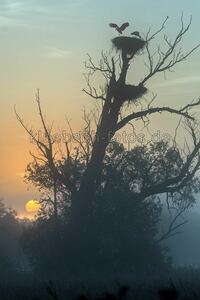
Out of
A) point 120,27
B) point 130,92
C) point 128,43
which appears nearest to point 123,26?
point 120,27

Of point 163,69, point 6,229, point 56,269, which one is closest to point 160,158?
point 163,69

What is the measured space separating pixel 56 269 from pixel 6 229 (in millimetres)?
42542

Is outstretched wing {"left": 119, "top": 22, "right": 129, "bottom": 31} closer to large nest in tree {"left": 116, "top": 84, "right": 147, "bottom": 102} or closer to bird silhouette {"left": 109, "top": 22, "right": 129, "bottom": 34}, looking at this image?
Answer: bird silhouette {"left": 109, "top": 22, "right": 129, "bottom": 34}

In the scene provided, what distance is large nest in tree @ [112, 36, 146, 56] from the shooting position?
42.8m

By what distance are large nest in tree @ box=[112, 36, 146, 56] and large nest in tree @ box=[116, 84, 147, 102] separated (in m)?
2.56

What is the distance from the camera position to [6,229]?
274 feet

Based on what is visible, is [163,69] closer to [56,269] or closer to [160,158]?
[160,158]

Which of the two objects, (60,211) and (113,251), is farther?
(60,211)

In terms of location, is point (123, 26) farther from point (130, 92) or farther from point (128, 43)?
point (130, 92)

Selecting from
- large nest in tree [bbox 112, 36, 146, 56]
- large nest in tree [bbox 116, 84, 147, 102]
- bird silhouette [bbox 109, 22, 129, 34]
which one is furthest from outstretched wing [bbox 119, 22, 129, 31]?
large nest in tree [bbox 116, 84, 147, 102]

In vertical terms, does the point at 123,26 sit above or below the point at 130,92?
above

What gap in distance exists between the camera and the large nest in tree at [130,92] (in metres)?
44.6

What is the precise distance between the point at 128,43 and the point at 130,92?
3.44 meters

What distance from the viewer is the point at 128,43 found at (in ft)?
142
